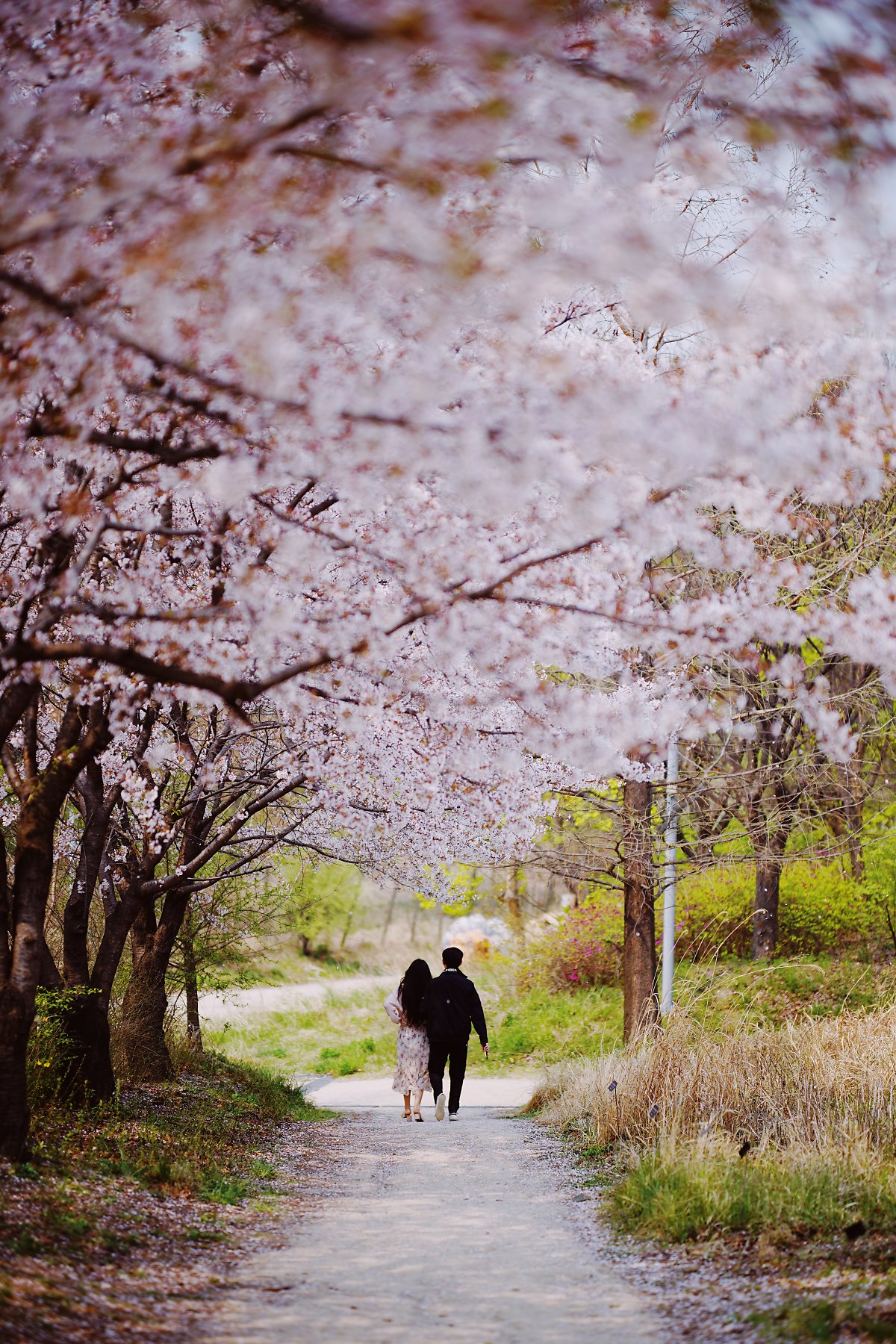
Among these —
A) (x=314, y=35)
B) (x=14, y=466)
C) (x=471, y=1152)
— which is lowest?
(x=471, y=1152)

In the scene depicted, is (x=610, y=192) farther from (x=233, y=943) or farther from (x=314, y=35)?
(x=233, y=943)

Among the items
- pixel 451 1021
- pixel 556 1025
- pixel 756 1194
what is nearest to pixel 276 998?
pixel 556 1025

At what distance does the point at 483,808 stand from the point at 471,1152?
2833 millimetres

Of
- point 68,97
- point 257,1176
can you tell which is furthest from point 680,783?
point 68,97

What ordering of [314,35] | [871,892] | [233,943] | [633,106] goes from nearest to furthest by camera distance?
1. [314,35]
2. [633,106]
3. [233,943]
4. [871,892]

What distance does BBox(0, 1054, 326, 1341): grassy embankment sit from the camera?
416 centimetres

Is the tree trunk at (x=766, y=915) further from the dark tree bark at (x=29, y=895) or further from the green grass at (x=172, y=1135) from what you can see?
the dark tree bark at (x=29, y=895)

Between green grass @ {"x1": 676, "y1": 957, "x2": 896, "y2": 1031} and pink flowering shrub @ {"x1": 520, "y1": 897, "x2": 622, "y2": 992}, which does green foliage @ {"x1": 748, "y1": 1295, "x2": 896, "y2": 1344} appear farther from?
pink flowering shrub @ {"x1": 520, "y1": 897, "x2": 622, "y2": 992}

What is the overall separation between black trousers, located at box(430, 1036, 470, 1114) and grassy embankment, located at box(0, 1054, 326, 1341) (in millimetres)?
1810

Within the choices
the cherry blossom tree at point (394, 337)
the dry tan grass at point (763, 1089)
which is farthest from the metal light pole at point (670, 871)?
the cherry blossom tree at point (394, 337)

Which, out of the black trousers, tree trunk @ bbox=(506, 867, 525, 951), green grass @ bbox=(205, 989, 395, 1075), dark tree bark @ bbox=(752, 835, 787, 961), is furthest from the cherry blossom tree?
tree trunk @ bbox=(506, 867, 525, 951)

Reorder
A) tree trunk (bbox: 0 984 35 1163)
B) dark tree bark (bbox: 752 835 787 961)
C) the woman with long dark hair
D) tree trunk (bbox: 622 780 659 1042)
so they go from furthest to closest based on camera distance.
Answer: dark tree bark (bbox: 752 835 787 961) → tree trunk (bbox: 622 780 659 1042) → the woman with long dark hair → tree trunk (bbox: 0 984 35 1163)

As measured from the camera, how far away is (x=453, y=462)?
427cm

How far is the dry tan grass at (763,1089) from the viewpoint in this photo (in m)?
6.96
